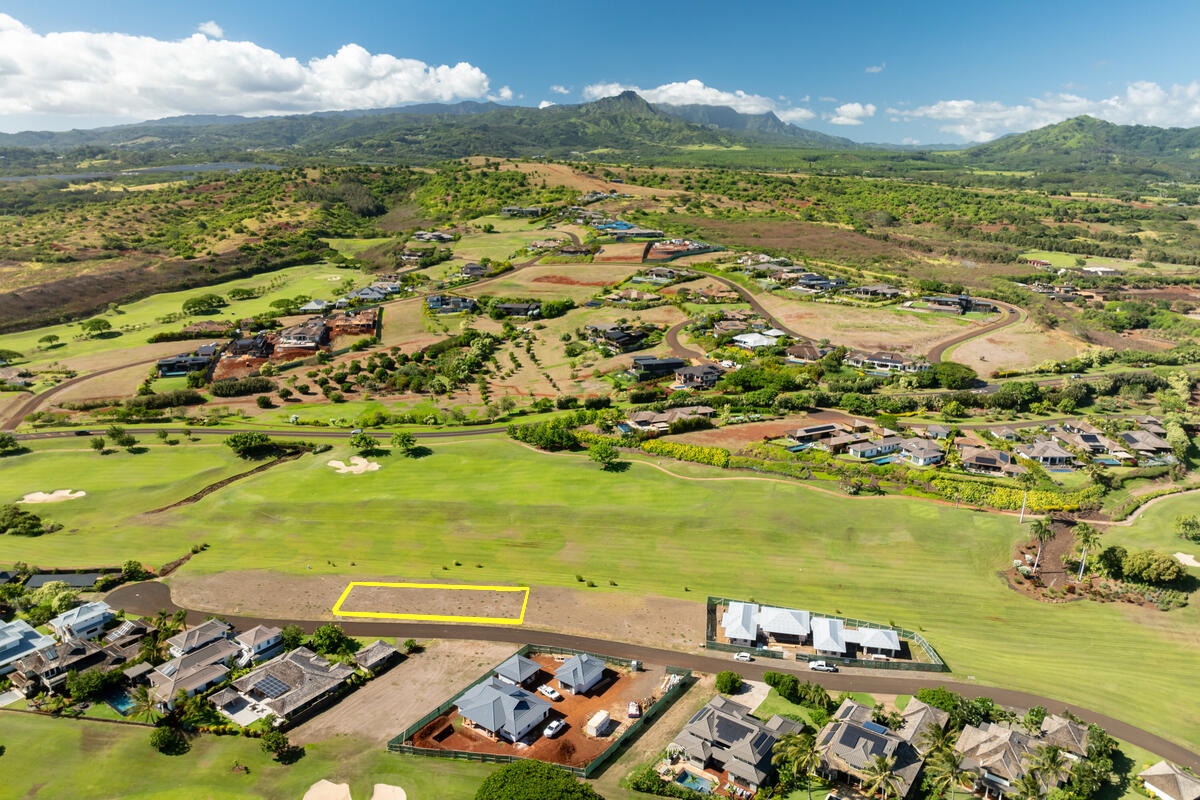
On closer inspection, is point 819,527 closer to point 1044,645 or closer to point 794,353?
point 1044,645

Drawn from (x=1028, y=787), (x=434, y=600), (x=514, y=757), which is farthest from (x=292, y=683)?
(x=1028, y=787)

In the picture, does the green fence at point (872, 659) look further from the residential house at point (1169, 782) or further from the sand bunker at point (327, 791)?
the sand bunker at point (327, 791)

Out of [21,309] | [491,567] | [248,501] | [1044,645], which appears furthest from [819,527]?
[21,309]

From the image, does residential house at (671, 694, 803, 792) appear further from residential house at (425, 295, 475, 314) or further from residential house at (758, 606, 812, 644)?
residential house at (425, 295, 475, 314)

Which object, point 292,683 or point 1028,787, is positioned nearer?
point 1028,787

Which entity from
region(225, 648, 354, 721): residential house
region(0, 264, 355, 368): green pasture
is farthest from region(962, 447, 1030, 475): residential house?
region(0, 264, 355, 368): green pasture

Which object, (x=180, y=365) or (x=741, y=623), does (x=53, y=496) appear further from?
(x=741, y=623)

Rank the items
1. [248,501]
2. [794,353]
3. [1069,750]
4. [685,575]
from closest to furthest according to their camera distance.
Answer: [1069,750], [685,575], [248,501], [794,353]
